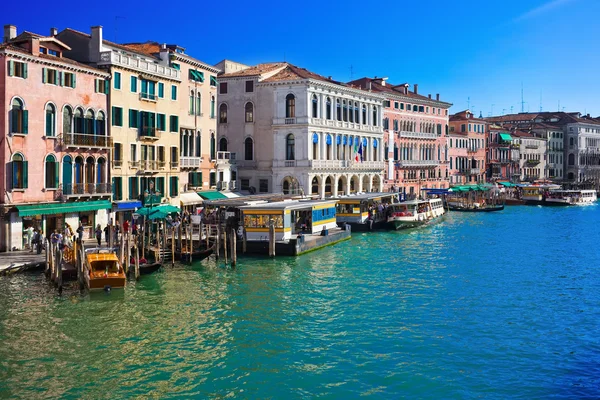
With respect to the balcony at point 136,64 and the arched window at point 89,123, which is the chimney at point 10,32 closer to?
the balcony at point 136,64

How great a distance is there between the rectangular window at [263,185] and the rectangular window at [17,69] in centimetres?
2067

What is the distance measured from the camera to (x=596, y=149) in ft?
285

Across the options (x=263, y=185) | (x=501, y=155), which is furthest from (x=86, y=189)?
(x=501, y=155)

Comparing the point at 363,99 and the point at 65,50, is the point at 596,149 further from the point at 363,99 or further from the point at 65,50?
the point at 65,50

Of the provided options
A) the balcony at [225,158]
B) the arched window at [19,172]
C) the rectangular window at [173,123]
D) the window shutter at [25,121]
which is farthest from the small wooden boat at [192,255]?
the balcony at [225,158]

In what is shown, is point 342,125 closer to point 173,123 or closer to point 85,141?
point 173,123

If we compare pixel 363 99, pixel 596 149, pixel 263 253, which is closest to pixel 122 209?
pixel 263 253

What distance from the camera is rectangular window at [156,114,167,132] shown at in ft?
98.1

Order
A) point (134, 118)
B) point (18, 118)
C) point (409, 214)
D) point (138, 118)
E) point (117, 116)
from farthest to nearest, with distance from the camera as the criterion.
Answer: point (409, 214), point (138, 118), point (134, 118), point (117, 116), point (18, 118)

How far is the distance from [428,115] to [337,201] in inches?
1065

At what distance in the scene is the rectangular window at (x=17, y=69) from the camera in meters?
22.0

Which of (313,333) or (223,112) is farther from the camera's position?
(223,112)

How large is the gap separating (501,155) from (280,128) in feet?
128

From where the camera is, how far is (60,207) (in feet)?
77.0
